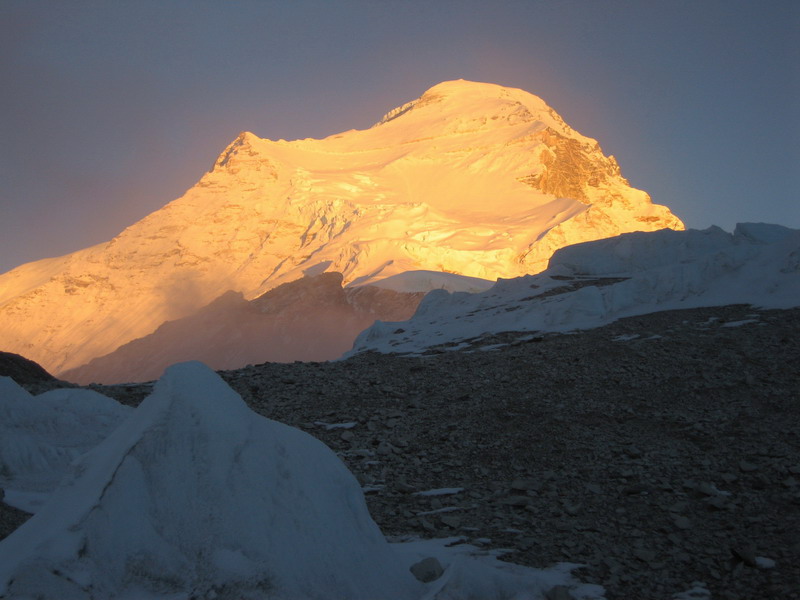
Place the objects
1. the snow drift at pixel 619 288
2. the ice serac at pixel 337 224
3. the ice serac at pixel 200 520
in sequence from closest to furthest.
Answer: the ice serac at pixel 200 520, the snow drift at pixel 619 288, the ice serac at pixel 337 224

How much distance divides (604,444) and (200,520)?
17.7ft

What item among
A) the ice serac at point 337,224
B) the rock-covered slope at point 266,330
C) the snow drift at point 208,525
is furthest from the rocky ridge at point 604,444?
the ice serac at point 337,224

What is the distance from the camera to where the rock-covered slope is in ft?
182

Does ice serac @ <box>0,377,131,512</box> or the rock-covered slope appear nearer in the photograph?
ice serac @ <box>0,377,131,512</box>

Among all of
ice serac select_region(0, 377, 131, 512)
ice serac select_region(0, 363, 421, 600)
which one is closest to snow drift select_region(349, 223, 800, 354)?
ice serac select_region(0, 377, 131, 512)

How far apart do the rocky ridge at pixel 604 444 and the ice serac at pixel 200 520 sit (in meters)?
1.66

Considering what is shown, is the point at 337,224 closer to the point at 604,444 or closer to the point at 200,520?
the point at 604,444

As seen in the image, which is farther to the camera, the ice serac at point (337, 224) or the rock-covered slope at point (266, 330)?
the ice serac at point (337, 224)

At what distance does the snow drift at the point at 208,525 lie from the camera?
145 inches

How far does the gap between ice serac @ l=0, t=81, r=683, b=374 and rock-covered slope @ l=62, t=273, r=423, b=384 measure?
15.3 feet

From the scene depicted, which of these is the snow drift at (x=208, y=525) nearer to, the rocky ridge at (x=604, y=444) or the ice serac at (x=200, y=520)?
the ice serac at (x=200, y=520)

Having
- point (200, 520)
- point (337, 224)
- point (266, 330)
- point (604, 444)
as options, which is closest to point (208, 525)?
point (200, 520)

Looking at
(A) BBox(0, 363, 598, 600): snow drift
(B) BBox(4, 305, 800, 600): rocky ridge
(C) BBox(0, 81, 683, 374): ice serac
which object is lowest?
(B) BBox(4, 305, 800, 600): rocky ridge

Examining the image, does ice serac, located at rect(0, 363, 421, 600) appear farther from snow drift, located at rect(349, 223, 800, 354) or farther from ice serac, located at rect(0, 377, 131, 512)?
snow drift, located at rect(349, 223, 800, 354)
